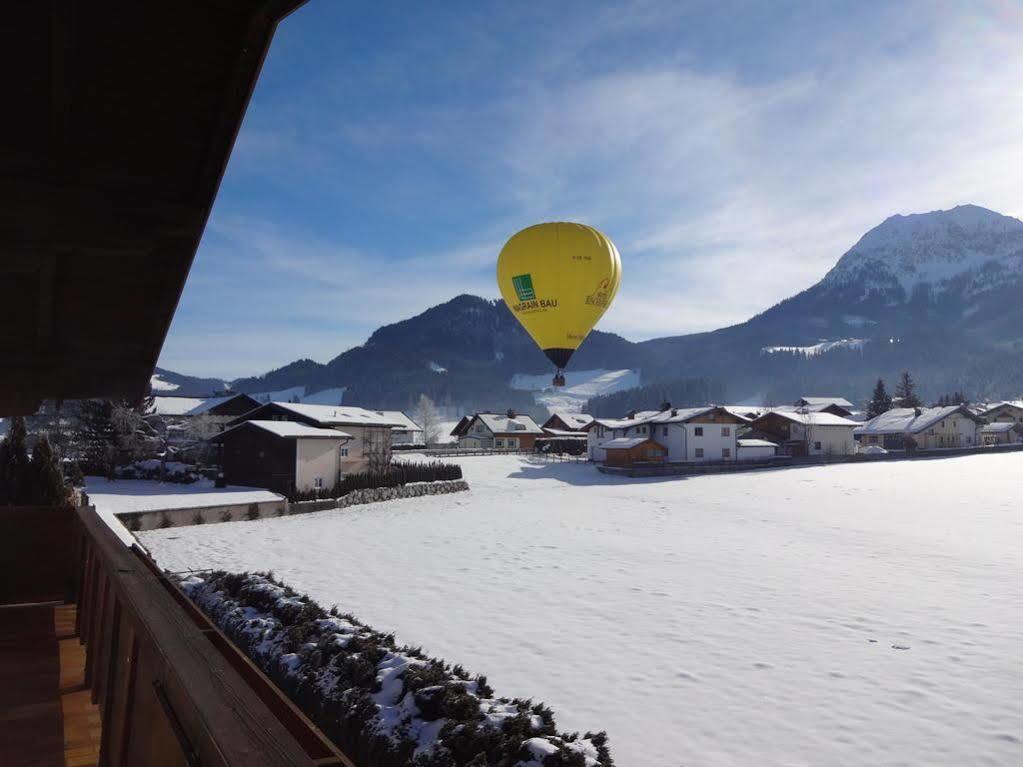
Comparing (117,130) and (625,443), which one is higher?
(117,130)

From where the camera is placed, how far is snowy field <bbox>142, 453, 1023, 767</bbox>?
26.9ft

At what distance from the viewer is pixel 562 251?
19906 mm

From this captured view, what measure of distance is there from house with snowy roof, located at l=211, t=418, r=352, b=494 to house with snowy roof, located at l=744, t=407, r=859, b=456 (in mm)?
49378

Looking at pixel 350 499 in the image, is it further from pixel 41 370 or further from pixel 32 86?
pixel 32 86

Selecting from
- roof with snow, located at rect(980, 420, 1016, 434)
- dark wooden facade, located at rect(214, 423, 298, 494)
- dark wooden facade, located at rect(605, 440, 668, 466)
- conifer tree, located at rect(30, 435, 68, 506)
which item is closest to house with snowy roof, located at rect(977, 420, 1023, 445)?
roof with snow, located at rect(980, 420, 1016, 434)

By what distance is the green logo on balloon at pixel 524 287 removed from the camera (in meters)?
20.7

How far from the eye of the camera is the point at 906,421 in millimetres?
76875

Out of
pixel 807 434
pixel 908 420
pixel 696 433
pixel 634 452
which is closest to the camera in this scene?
pixel 634 452

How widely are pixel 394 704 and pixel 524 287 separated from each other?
15.9m

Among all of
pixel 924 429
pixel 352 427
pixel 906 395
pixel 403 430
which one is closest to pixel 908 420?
pixel 924 429

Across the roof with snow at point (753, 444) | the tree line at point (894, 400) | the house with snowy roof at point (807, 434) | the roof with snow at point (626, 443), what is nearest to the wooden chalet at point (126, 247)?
the roof with snow at point (626, 443)

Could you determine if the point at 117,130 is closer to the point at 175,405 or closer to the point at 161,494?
the point at 161,494

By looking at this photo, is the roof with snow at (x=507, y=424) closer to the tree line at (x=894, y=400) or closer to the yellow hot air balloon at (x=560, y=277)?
the tree line at (x=894, y=400)

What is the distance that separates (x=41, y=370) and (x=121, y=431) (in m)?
40.5
